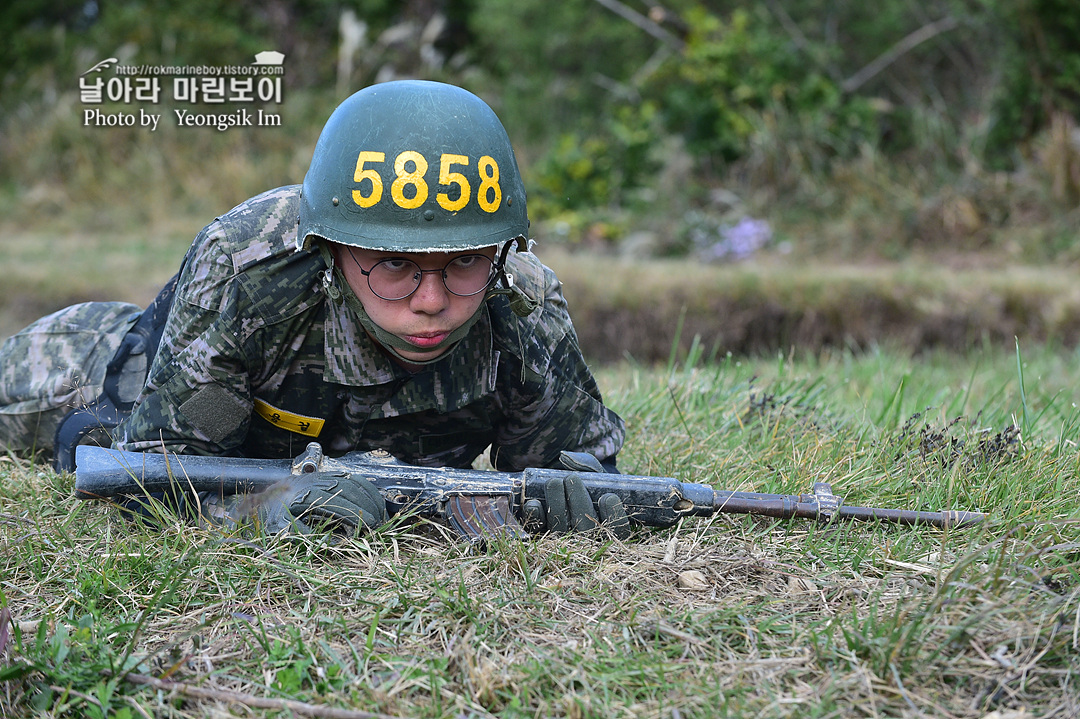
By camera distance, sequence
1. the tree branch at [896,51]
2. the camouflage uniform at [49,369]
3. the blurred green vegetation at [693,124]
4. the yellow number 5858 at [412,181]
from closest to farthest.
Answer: the yellow number 5858 at [412,181], the camouflage uniform at [49,369], the blurred green vegetation at [693,124], the tree branch at [896,51]

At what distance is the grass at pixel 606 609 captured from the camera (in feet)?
6.64

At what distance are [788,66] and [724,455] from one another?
21.2 feet

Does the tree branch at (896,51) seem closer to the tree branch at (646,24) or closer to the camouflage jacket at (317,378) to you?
the tree branch at (646,24)

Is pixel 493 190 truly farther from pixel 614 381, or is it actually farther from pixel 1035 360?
pixel 1035 360

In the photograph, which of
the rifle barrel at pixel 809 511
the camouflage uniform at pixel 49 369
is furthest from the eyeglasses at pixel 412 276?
the camouflage uniform at pixel 49 369

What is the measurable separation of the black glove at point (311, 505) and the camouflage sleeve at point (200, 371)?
240mm

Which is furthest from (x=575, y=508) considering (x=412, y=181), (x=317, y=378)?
(x=412, y=181)

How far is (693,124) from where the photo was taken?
862 centimetres

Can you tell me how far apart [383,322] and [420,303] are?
0.12 meters

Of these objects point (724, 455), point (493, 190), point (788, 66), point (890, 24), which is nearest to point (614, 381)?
point (724, 455)

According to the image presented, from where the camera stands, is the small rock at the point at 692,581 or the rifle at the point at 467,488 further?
the rifle at the point at 467,488

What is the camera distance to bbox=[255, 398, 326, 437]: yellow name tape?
9.28ft

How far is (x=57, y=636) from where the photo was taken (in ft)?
6.86

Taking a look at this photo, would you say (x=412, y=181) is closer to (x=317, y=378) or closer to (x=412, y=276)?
(x=412, y=276)
